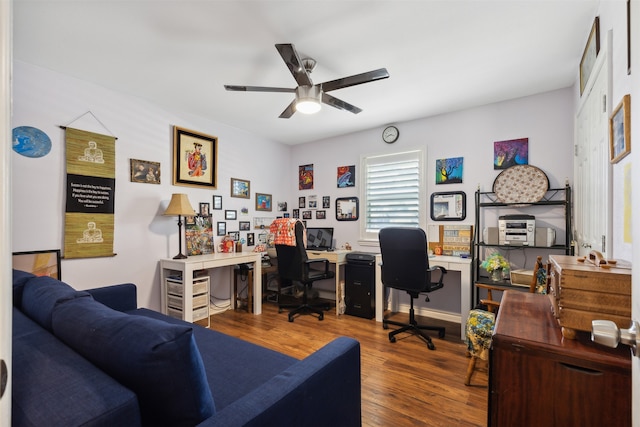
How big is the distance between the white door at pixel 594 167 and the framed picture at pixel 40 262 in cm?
393

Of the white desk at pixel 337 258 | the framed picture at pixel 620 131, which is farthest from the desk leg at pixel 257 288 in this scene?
the framed picture at pixel 620 131

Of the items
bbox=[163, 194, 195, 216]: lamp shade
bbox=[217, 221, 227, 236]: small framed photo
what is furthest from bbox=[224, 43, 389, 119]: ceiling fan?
bbox=[217, 221, 227, 236]: small framed photo

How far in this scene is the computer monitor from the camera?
14.6 ft

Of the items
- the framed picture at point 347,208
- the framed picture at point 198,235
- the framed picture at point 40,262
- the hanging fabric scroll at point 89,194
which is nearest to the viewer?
the framed picture at point 40,262

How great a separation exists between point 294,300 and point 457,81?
3.45 m

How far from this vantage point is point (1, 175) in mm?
412

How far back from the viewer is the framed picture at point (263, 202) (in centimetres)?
452

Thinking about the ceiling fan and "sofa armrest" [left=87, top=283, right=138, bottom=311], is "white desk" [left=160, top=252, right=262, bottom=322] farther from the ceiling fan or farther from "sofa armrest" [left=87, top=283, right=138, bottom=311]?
the ceiling fan

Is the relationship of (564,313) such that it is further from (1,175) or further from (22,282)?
(22,282)

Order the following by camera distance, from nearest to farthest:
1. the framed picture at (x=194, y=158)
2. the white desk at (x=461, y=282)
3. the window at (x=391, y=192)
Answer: the white desk at (x=461, y=282), the framed picture at (x=194, y=158), the window at (x=391, y=192)

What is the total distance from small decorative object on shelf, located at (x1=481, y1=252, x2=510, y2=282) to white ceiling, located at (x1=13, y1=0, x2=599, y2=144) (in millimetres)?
1704

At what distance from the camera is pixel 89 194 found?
2.73m

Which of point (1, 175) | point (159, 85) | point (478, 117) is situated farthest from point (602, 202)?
point (159, 85)

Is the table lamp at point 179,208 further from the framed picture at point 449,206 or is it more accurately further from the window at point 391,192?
the framed picture at point 449,206
